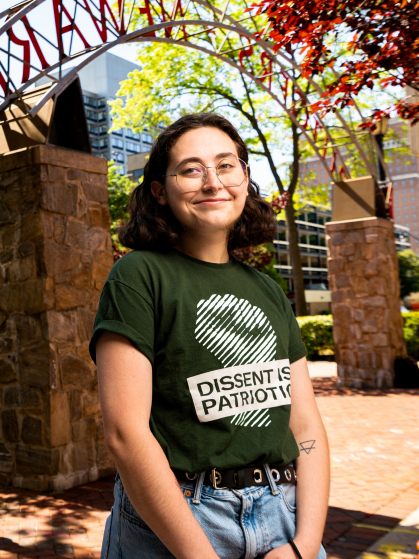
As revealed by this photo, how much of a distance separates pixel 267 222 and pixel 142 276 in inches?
27.2

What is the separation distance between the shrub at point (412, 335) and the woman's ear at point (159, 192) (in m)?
13.5

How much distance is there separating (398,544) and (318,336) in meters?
12.4

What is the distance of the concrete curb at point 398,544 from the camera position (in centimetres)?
332

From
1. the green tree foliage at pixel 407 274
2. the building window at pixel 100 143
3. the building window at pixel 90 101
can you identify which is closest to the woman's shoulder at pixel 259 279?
the green tree foliage at pixel 407 274

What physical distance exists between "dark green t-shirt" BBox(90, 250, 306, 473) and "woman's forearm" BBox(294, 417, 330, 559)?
0.30ft

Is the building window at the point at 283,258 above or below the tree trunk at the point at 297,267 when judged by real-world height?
above

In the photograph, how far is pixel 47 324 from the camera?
4.80 metres

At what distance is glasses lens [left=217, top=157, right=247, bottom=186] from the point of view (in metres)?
1.58

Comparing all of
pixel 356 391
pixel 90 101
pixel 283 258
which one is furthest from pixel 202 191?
pixel 90 101

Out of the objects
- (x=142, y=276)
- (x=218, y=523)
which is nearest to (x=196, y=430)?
(x=218, y=523)

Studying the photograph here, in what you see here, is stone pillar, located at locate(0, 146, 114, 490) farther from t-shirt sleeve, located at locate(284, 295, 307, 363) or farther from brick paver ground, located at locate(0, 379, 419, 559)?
t-shirt sleeve, located at locate(284, 295, 307, 363)

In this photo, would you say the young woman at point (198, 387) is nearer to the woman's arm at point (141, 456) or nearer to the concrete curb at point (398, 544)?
the woman's arm at point (141, 456)

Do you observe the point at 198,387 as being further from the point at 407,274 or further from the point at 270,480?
the point at 407,274

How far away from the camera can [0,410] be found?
5.17m
